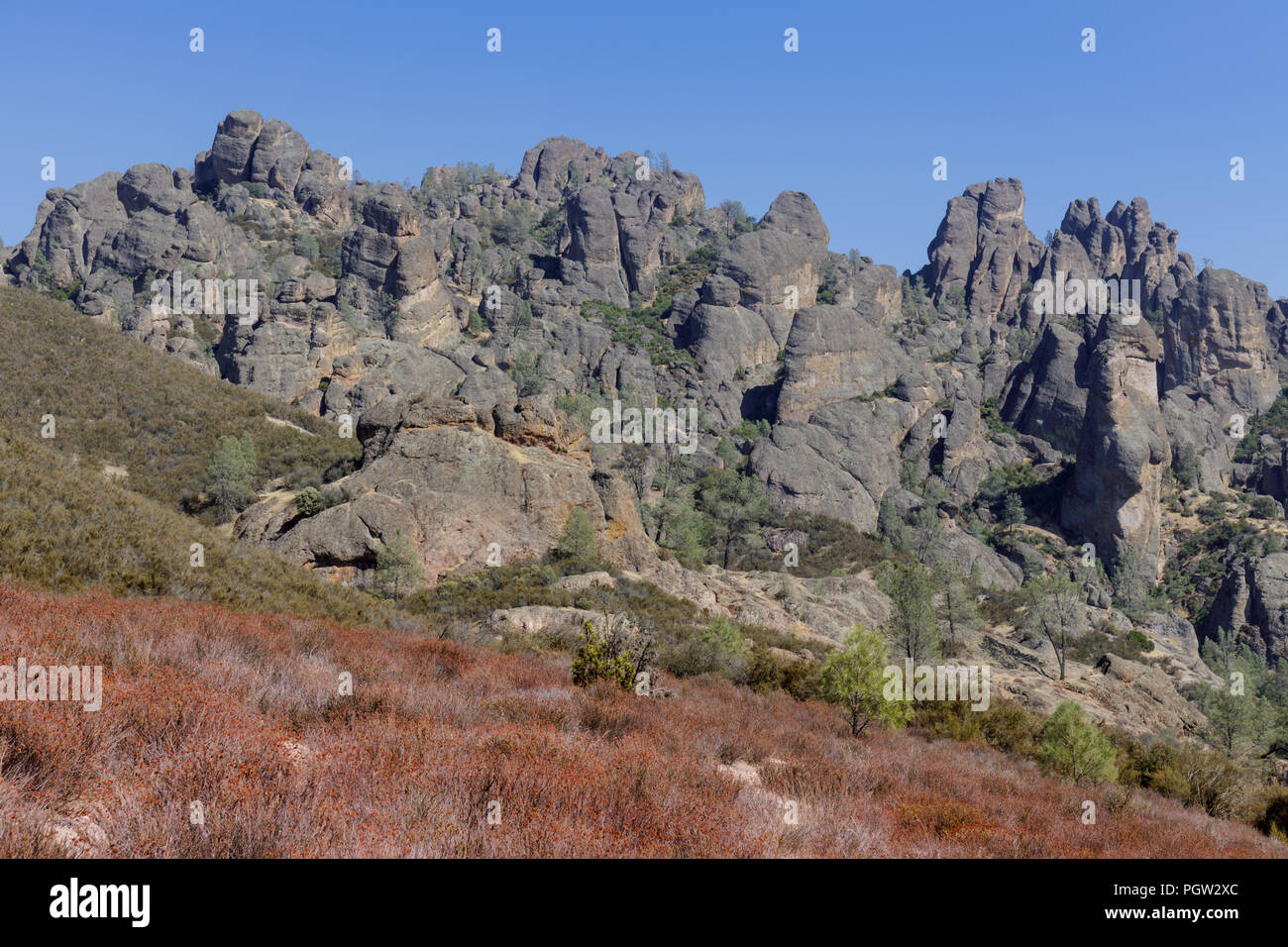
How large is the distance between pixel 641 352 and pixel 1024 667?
8485 centimetres

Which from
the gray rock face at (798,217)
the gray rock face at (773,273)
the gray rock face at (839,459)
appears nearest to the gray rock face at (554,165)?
the gray rock face at (798,217)

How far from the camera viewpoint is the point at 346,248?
106 metres

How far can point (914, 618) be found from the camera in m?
32.0

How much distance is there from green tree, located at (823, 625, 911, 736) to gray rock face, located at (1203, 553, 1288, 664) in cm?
8869

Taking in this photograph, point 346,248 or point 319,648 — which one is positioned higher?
point 346,248

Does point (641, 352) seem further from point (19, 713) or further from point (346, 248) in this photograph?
point (19, 713)

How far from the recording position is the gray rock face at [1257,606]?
239ft

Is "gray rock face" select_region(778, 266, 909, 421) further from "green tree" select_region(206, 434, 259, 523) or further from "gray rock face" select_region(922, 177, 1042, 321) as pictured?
"green tree" select_region(206, 434, 259, 523)

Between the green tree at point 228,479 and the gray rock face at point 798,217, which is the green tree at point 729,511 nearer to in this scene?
the green tree at point 228,479

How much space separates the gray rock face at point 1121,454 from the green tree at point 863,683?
98.7 meters

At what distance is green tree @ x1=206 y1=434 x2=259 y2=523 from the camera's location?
30.0 m

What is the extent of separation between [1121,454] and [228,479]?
109 meters
